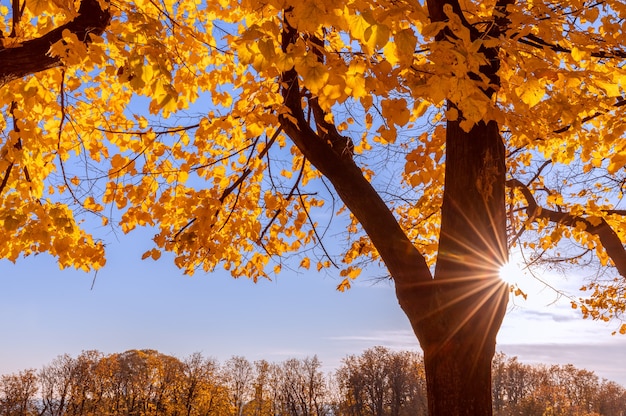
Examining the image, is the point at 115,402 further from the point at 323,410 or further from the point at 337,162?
the point at 337,162

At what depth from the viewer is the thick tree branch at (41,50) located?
4.19 meters

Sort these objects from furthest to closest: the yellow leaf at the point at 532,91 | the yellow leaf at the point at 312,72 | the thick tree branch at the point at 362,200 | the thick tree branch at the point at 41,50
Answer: the thick tree branch at the point at 41,50
the thick tree branch at the point at 362,200
the yellow leaf at the point at 532,91
the yellow leaf at the point at 312,72

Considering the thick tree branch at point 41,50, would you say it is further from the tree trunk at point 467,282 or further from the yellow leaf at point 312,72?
the tree trunk at point 467,282

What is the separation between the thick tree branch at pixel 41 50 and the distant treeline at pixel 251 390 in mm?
54545

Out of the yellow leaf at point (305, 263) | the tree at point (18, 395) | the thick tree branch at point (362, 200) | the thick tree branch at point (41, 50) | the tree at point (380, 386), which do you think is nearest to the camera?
the thick tree branch at point (362, 200)

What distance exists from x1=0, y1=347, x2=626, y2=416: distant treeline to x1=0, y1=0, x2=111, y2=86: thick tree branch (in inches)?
2147

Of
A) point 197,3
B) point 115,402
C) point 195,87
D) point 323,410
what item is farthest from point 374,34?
point 323,410

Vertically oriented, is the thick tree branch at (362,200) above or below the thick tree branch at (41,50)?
below

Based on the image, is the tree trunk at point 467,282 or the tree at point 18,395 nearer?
the tree trunk at point 467,282

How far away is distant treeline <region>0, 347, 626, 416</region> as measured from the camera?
182 ft

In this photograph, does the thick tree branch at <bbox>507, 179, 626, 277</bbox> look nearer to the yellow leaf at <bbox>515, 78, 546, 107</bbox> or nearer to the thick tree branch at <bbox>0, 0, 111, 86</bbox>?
the yellow leaf at <bbox>515, 78, 546, 107</bbox>

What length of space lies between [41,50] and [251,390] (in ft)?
240

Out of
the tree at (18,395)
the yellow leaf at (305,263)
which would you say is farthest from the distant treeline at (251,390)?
the yellow leaf at (305,263)

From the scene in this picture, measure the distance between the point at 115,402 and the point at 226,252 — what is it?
196 ft
